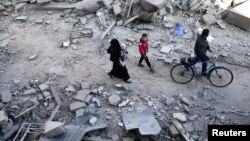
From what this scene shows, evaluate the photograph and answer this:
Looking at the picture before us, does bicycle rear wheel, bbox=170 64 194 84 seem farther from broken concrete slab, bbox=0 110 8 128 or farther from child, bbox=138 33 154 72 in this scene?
broken concrete slab, bbox=0 110 8 128

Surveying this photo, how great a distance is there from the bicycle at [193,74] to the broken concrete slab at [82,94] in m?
2.39

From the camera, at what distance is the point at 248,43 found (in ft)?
36.2

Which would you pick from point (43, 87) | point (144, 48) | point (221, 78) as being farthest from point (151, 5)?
point (43, 87)

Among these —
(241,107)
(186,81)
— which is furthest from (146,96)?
(241,107)

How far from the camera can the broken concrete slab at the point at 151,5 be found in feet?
36.7

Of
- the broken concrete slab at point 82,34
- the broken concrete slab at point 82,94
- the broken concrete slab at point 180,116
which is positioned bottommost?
the broken concrete slab at point 180,116

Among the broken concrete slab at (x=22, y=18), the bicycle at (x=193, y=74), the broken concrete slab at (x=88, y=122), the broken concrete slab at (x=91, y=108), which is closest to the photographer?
the broken concrete slab at (x=88, y=122)

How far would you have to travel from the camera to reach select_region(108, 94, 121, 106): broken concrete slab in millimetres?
8609

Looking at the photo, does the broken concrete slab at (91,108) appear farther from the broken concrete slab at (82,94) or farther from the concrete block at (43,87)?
the concrete block at (43,87)

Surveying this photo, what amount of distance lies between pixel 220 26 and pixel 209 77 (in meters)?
3.24

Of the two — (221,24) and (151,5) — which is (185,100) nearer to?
(151,5)

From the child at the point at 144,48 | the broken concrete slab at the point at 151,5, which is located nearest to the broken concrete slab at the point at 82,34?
the broken concrete slab at the point at 151,5

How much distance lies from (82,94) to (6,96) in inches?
79.9

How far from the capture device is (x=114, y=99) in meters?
8.69
